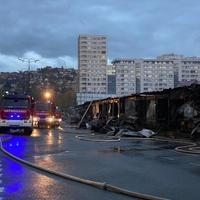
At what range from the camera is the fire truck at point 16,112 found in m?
40.1

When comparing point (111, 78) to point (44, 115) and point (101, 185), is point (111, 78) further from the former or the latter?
point (101, 185)

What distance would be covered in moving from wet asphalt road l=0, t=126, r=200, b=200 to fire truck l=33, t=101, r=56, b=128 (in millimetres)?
35672

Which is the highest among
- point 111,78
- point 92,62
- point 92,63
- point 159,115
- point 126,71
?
point 92,62

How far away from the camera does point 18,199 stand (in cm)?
1086

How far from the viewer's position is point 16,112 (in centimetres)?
4025

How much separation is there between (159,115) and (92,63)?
346 feet

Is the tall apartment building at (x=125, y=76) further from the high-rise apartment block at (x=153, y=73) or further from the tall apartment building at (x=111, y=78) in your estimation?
the tall apartment building at (x=111, y=78)

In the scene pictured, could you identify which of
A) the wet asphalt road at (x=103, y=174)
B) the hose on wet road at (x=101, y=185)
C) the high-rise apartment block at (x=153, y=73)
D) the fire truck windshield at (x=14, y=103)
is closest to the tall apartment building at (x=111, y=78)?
the high-rise apartment block at (x=153, y=73)

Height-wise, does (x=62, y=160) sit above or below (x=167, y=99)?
below

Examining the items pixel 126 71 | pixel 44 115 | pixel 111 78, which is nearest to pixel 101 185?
pixel 44 115

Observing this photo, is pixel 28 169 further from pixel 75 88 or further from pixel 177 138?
pixel 75 88

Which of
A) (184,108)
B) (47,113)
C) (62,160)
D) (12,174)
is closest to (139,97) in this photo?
(184,108)

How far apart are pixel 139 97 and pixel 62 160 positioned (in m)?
26.2

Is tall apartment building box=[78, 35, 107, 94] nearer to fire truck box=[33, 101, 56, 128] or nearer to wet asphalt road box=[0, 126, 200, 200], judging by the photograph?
fire truck box=[33, 101, 56, 128]
